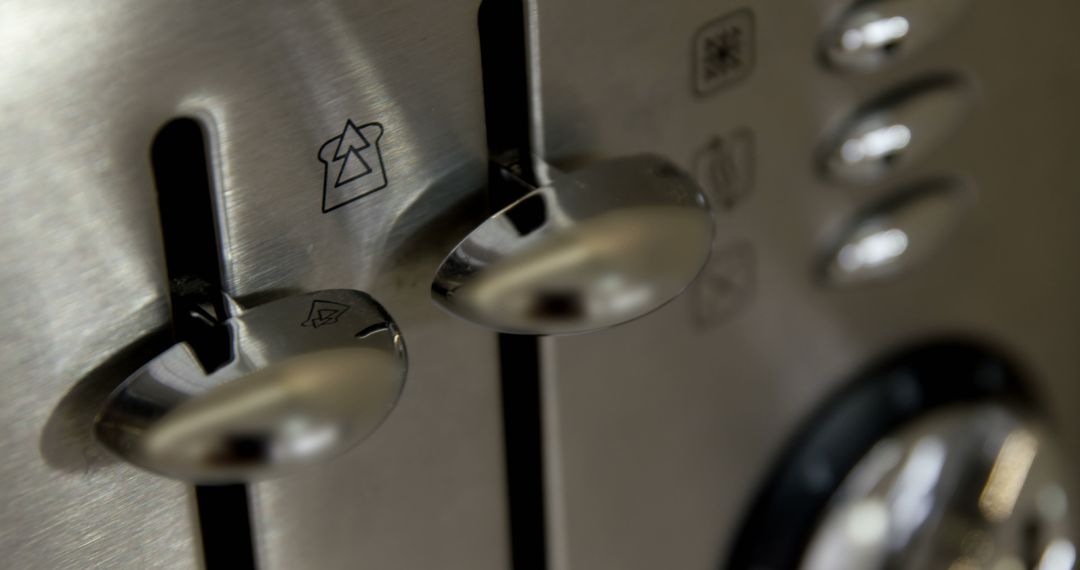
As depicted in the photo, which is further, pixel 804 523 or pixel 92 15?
pixel 804 523

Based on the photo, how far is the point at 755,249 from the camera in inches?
15.6

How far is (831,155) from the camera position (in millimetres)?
398

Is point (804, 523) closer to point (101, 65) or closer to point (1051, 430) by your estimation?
point (1051, 430)

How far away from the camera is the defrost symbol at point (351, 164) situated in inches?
11.4

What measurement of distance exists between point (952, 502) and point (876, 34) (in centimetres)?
18

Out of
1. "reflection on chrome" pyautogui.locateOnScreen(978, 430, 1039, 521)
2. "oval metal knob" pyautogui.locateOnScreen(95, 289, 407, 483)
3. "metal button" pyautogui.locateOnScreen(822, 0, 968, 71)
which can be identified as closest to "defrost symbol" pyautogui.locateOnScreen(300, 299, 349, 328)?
"oval metal knob" pyautogui.locateOnScreen(95, 289, 407, 483)

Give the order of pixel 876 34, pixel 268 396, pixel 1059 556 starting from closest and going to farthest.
Result: pixel 268 396, pixel 876 34, pixel 1059 556

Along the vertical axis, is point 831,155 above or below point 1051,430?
above

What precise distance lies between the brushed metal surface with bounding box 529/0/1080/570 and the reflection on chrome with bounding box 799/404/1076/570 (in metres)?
0.03

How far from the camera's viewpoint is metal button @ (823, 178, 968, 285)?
1.37 ft

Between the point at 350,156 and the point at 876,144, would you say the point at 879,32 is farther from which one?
the point at 350,156

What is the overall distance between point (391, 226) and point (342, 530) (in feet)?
0.26

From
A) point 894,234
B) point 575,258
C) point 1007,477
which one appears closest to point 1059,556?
point 1007,477

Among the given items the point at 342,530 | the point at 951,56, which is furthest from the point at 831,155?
the point at 342,530
